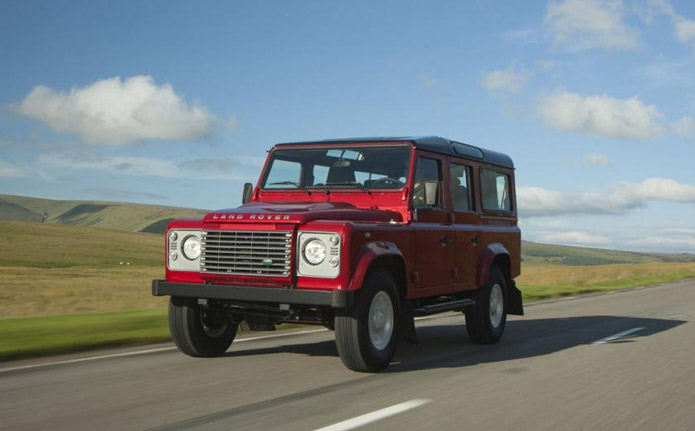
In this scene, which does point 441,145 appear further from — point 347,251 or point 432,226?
point 347,251

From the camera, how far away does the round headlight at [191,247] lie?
7.36 m

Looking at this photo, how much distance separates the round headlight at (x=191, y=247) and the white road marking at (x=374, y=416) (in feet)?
8.88

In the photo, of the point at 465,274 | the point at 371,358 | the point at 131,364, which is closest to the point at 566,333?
the point at 465,274

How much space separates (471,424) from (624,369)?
305 cm

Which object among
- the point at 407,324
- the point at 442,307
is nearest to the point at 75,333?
the point at 407,324

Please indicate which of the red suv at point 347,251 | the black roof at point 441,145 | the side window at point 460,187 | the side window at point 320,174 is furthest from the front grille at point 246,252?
the side window at point 460,187

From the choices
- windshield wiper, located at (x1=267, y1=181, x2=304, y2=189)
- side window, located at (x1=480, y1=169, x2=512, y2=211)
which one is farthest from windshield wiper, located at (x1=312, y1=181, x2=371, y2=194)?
side window, located at (x1=480, y1=169, x2=512, y2=211)

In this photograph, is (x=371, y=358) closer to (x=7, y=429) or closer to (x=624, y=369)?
(x=624, y=369)

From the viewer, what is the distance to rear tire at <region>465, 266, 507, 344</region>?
31.0 feet

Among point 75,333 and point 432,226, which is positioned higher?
point 432,226

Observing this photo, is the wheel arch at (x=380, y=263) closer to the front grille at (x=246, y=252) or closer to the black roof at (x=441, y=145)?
the front grille at (x=246, y=252)

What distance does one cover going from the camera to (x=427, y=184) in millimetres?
7668

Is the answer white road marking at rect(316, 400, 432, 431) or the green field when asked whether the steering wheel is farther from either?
the green field

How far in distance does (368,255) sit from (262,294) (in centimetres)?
99
